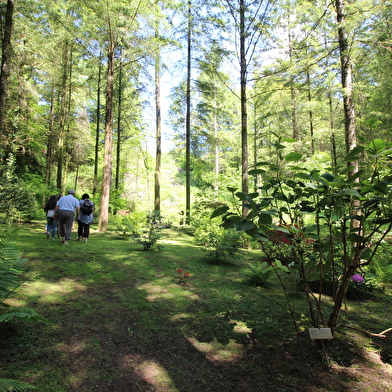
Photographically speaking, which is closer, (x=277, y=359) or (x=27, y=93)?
(x=277, y=359)

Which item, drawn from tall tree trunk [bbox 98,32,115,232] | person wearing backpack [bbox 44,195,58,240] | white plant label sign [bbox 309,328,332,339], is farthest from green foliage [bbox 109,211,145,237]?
white plant label sign [bbox 309,328,332,339]

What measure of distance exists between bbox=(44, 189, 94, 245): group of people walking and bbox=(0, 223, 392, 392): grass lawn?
2282mm

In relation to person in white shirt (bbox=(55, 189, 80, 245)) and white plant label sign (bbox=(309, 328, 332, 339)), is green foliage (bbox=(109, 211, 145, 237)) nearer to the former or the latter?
person in white shirt (bbox=(55, 189, 80, 245))

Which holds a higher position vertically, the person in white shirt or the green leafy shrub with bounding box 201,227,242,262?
the person in white shirt

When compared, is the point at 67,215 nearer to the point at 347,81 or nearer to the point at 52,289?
the point at 52,289

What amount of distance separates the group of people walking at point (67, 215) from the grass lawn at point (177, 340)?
89.8 inches

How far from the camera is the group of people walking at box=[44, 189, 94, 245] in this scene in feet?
21.2

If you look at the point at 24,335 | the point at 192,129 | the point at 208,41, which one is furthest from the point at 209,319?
the point at 192,129

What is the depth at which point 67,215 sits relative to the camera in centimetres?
649

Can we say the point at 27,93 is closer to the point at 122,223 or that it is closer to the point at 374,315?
the point at 122,223

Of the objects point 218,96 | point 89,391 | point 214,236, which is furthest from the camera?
point 218,96

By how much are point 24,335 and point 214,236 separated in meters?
4.69

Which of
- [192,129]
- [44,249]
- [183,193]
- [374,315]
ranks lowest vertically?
[374,315]

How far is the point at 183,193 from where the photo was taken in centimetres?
2111
